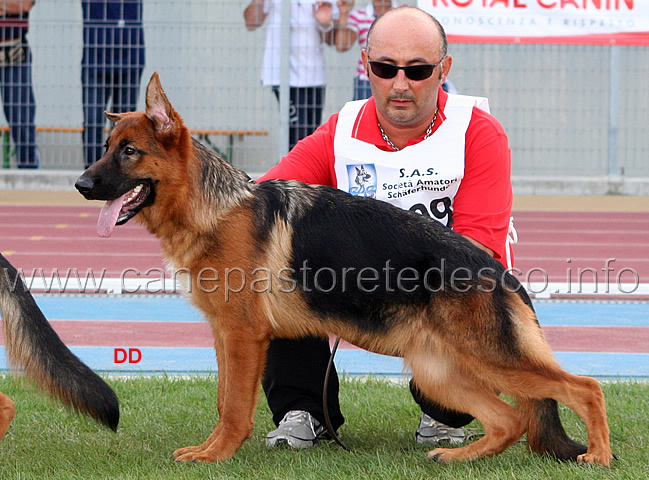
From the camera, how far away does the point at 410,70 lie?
4.25 metres

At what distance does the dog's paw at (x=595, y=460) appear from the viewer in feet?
12.2

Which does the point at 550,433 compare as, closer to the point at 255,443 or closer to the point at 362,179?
the point at 255,443

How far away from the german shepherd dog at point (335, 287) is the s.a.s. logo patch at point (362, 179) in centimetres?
51

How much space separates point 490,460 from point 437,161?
1371 millimetres

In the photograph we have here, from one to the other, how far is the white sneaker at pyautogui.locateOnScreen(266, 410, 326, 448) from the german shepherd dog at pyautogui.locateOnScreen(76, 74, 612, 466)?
392 millimetres

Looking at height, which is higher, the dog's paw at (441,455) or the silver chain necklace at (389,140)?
the silver chain necklace at (389,140)

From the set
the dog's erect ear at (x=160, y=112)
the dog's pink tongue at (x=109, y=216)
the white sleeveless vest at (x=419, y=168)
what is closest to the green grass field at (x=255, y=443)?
the dog's pink tongue at (x=109, y=216)

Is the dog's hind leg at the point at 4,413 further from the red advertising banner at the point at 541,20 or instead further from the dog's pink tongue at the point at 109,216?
the red advertising banner at the point at 541,20

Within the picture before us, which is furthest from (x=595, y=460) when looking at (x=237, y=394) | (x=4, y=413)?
(x=4, y=413)

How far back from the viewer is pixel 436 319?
3.76 m

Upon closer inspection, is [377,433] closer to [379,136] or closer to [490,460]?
[490,460]

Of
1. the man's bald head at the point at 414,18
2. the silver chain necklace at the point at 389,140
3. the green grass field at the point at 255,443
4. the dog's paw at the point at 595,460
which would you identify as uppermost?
the man's bald head at the point at 414,18

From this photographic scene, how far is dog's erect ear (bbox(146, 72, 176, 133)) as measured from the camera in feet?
12.1

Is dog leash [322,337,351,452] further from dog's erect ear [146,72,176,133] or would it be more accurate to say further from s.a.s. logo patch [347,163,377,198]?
dog's erect ear [146,72,176,133]
